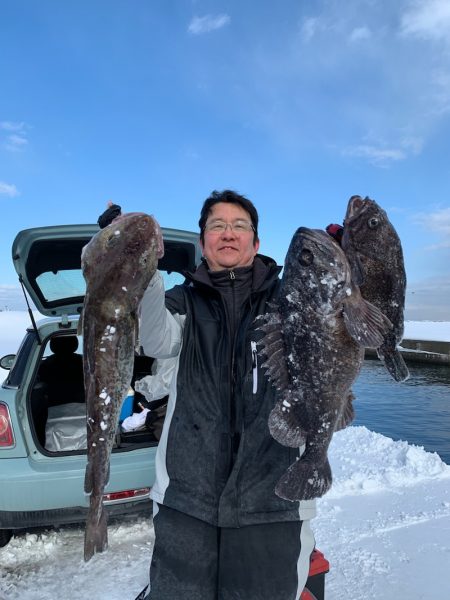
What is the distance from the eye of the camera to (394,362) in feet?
7.72

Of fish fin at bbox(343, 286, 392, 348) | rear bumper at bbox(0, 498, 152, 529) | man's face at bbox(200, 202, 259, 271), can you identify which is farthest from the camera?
rear bumper at bbox(0, 498, 152, 529)

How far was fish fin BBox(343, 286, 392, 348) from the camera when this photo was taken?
2.15 metres

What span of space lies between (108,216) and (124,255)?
43 centimetres

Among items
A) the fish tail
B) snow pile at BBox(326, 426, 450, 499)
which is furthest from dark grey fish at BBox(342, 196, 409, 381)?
snow pile at BBox(326, 426, 450, 499)

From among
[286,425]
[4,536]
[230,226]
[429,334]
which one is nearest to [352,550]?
[286,425]

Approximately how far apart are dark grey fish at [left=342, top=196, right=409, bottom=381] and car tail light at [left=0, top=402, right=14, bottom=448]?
361 centimetres

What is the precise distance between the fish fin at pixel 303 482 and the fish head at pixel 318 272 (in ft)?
2.72

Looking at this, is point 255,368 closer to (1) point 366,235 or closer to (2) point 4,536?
(1) point 366,235

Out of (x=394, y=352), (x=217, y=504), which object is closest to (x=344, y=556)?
(x=217, y=504)

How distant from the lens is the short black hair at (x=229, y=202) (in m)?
3.03

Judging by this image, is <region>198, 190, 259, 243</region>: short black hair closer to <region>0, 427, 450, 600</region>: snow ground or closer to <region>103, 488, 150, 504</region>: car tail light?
<region>103, 488, 150, 504</region>: car tail light

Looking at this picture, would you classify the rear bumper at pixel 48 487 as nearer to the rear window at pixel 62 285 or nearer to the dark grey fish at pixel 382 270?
the rear window at pixel 62 285

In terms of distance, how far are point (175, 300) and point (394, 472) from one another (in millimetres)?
4606

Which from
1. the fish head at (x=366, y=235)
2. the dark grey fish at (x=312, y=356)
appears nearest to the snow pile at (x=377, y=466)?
the dark grey fish at (x=312, y=356)
